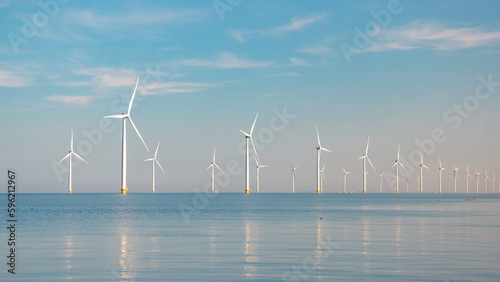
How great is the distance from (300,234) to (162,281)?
28967mm

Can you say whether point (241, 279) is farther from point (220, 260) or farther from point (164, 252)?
point (164, 252)

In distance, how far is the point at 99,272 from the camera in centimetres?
3350

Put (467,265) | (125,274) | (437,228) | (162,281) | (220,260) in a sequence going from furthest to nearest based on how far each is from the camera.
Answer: (437,228) < (220,260) < (467,265) < (125,274) < (162,281)

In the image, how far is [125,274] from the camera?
32.8 metres

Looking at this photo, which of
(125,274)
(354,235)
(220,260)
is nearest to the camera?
(125,274)

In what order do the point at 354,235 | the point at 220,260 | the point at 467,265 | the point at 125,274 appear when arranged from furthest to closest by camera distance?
the point at 354,235, the point at 220,260, the point at 467,265, the point at 125,274

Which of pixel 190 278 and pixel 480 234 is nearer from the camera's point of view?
pixel 190 278

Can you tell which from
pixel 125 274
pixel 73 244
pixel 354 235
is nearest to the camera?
pixel 125 274

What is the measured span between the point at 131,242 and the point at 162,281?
70.0 ft

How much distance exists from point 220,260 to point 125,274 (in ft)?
23.0

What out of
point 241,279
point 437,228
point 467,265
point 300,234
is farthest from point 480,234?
point 241,279

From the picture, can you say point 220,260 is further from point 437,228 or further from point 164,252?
point 437,228

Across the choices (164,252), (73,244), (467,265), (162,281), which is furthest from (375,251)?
(73,244)

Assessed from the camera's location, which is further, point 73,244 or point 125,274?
point 73,244
